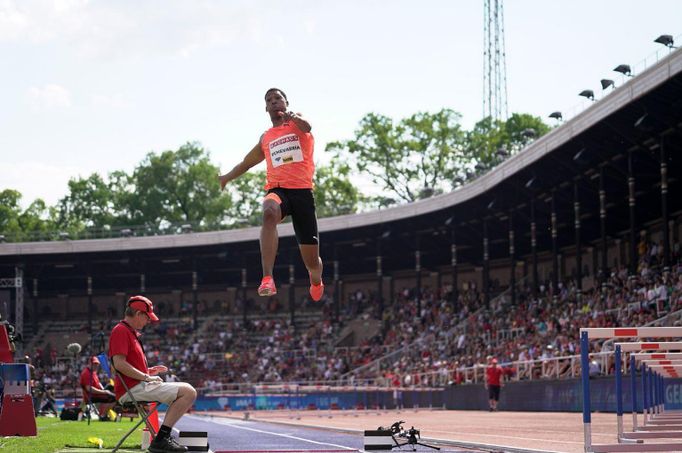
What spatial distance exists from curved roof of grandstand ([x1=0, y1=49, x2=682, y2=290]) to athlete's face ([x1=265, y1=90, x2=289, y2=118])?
20.4m

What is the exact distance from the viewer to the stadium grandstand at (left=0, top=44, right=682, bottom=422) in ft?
109

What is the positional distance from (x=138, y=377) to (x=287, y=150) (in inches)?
95.8

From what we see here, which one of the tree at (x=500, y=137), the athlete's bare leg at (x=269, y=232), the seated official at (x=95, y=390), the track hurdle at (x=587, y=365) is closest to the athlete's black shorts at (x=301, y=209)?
the athlete's bare leg at (x=269, y=232)

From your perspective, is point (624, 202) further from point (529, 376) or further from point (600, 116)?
point (529, 376)

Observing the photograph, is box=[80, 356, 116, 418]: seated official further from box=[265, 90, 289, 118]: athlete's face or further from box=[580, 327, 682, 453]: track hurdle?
box=[580, 327, 682, 453]: track hurdle

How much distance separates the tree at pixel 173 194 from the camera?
9156cm

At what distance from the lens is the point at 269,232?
384 inches

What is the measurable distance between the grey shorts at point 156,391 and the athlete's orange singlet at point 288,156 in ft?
6.56

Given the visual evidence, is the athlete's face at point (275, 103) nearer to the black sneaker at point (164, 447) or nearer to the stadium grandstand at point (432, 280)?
the black sneaker at point (164, 447)

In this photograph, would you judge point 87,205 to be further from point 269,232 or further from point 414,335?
point 269,232

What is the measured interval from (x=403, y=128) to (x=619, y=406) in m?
70.8

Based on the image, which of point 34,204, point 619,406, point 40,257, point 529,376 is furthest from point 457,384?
point 34,204

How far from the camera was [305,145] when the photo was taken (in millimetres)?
9992

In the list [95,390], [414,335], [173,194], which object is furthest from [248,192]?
[95,390]
